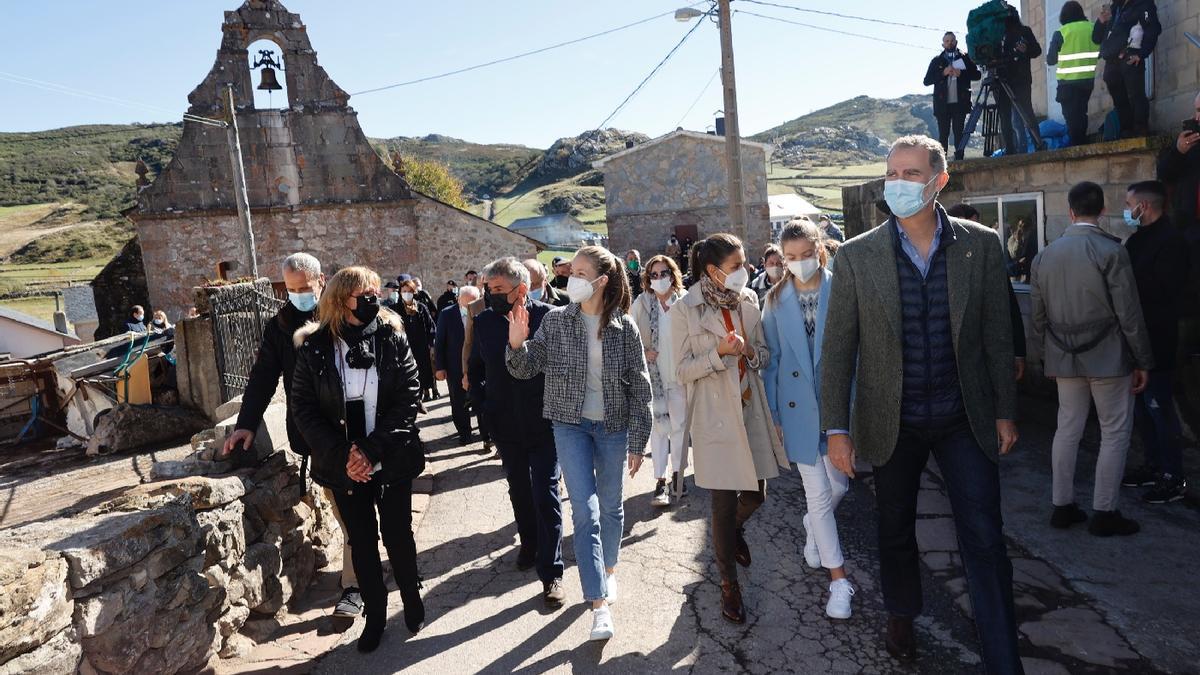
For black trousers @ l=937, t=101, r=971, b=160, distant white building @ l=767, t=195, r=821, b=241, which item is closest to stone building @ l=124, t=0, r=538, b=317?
black trousers @ l=937, t=101, r=971, b=160

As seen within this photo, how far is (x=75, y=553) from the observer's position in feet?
9.93

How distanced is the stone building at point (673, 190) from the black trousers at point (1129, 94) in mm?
26898

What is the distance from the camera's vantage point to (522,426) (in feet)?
14.6

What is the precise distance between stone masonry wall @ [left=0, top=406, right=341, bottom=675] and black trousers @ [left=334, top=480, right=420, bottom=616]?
64 centimetres

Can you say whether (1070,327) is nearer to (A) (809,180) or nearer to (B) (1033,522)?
(B) (1033,522)

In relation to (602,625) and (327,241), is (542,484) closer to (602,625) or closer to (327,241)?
(602,625)

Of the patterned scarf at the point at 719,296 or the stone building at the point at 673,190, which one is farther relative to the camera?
the stone building at the point at 673,190

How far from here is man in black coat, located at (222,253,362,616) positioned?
4.21m

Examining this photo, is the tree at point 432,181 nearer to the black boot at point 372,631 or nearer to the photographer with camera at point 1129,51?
the photographer with camera at point 1129,51

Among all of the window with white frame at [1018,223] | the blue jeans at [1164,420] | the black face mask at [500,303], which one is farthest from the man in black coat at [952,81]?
the black face mask at [500,303]

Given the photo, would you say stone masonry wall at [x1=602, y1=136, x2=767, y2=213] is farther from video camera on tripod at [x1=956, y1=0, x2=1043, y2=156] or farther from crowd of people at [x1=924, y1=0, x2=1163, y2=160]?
video camera on tripod at [x1=956, y1=0, x2=1043, y2=156]

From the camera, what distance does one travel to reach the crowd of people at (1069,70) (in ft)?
22.7

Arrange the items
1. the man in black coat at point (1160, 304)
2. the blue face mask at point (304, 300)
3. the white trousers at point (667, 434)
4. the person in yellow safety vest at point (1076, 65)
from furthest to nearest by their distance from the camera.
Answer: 1. the person in yellow safety vest at point (1076, 65)
2. the white trousers at point (667, 434)
3. the man in black coat at point (1160, 304)
4. the blue face mask at point (304, 300)

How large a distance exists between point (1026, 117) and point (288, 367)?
27.6 feet
